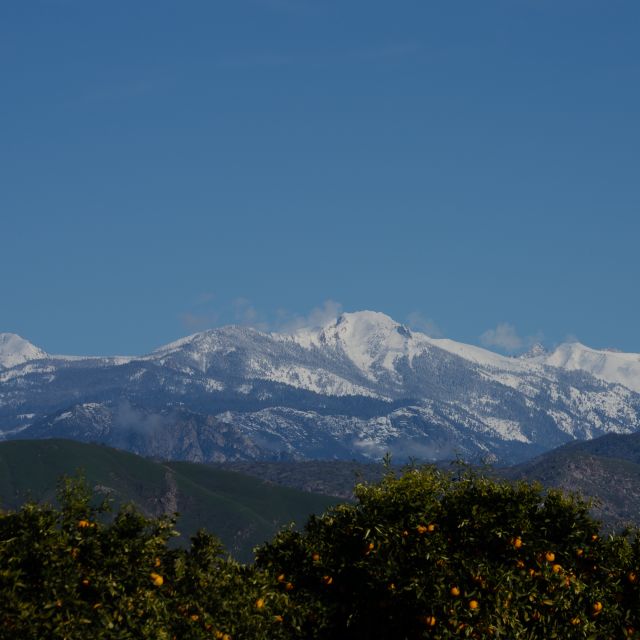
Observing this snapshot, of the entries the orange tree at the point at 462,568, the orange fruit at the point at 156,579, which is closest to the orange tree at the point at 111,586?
the orange fruit at the point at 156,579

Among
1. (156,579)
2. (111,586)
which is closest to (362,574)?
(156,579)

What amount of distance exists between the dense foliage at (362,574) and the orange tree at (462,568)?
0.06 m

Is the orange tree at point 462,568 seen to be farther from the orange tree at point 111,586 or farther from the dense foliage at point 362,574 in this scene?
the orange tree at point 111,586

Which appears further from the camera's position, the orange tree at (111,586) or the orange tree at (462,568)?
the orange tree at (462,568)

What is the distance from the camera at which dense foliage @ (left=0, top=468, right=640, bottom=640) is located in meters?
40.7

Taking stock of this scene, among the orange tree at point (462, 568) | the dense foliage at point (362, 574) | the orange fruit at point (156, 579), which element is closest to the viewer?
the dense foliage at point (362, 574)

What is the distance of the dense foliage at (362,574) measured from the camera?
40.7 m

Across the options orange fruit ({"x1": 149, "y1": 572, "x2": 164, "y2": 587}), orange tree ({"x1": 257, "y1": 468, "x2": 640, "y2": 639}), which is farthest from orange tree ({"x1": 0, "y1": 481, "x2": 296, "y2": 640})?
orange tree ({"x1": 257, "y1": 468, "x2": 640, "y2": 639})

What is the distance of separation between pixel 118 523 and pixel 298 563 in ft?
38.8

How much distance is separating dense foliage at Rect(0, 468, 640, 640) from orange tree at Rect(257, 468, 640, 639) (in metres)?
0.06

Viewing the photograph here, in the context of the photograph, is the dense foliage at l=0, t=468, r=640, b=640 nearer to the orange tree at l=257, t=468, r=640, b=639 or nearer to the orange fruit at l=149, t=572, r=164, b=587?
the orange tree at l=257, t=468, r=640, b=639

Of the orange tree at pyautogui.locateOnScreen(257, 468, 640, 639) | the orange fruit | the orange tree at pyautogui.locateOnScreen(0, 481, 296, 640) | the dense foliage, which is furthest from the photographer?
the orange tree at pyautogui.locateOnScreen(257, 468, 640, 639)

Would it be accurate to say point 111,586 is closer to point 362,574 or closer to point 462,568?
point 362,574

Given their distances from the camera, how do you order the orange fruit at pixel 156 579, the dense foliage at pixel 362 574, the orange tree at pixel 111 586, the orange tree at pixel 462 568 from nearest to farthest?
the orange tree at pixel 111 586 → the dense foliage at pixel 362 574 → the orange fruit at pixel 156 579 → the orange tree at pixel 462 568
